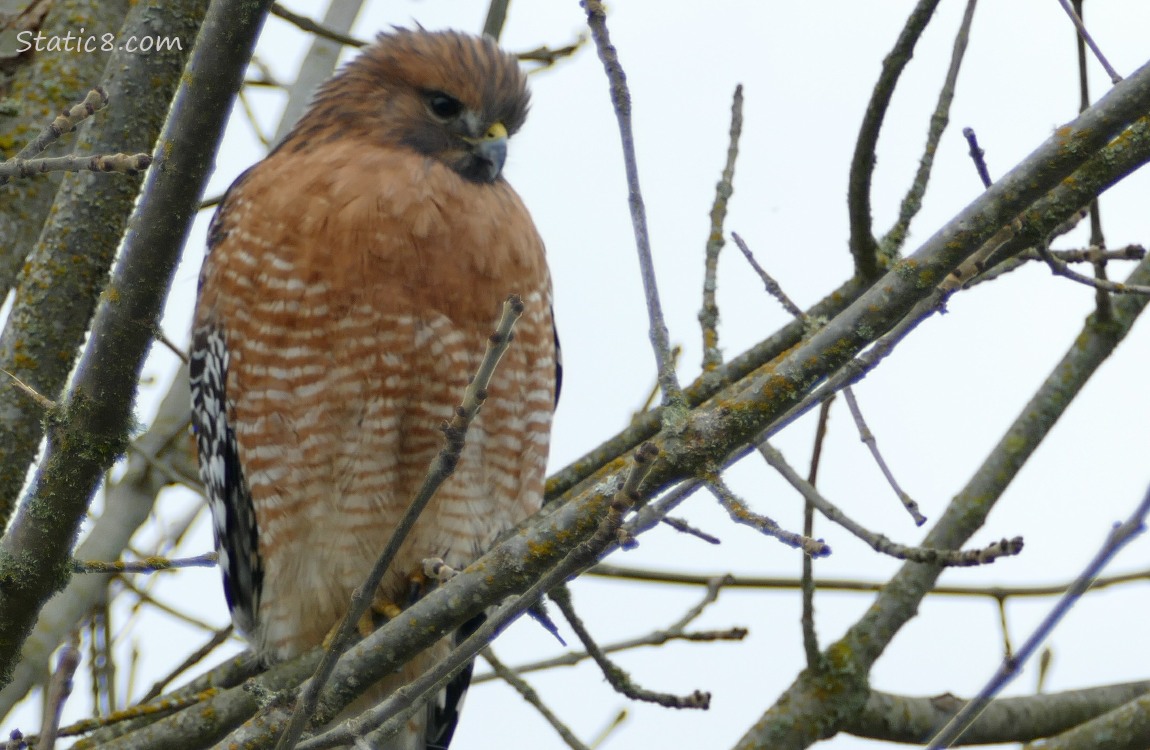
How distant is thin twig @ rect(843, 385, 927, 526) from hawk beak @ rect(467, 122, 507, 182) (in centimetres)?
199

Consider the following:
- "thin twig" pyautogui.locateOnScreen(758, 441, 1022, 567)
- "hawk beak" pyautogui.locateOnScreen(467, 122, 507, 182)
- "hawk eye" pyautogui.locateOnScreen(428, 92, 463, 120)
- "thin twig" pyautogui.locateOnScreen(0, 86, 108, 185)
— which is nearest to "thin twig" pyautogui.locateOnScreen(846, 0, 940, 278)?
"thin twig" pyautogui.locateOnScreen(758, 441, 1022, 567)

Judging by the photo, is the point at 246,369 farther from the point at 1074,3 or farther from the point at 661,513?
the point at 1074,3

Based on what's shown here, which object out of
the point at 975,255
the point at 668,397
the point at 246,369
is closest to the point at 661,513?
the point at 668,397

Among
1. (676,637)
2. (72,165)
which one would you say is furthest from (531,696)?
(72,165)

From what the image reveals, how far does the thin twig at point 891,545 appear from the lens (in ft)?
9.09

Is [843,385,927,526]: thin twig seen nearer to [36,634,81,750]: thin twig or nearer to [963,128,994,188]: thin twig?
[963,128,994,188]: thin twig

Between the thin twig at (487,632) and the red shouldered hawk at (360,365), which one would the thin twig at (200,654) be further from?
the thin twig at (487,632)

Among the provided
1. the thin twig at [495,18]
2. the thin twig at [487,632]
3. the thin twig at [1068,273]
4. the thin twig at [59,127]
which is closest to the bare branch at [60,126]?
the thin twig at [59,127]

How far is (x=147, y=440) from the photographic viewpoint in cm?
563

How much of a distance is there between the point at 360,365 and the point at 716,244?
1368 millimetres

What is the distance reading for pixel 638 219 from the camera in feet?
9.91

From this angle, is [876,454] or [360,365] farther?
[360,365]

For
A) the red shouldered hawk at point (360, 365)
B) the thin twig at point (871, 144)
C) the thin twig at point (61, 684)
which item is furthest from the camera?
the red shouldered hawk at point (360, 365)

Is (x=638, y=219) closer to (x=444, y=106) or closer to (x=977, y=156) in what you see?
(x=977, y=156)
